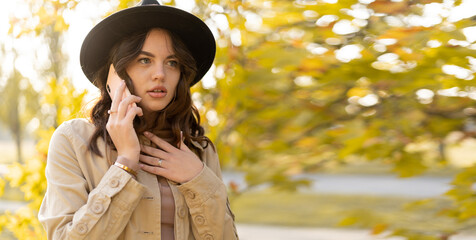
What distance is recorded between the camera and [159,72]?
1725 millimetres

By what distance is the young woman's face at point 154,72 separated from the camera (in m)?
1.74

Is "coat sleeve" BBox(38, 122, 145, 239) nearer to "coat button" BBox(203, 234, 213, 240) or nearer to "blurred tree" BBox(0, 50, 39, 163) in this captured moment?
"coat button" BBox(203, 234, 213, 240)

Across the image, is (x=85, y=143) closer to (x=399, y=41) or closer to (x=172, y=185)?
(x=172, y=185)

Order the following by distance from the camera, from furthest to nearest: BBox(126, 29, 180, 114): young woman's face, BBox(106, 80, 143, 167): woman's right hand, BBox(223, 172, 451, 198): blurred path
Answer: BBox(223, 172, 451, 198): blurred path, BBox(126, 29, 180, 114): young woman's face, BBox(106, 80, 143, 167): woman's right hand

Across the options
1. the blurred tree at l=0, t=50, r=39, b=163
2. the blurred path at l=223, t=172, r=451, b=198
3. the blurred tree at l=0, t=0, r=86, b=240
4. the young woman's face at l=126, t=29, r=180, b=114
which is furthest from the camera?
the blurred tree at l=0, t=50, r=39, b=163

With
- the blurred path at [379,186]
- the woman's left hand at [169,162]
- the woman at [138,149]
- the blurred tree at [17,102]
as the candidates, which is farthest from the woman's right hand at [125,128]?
the blurred tree at [17,102]

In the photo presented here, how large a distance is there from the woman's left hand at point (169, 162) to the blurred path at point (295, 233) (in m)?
5.78

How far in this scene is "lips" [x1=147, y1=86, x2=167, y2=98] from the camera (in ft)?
5.73

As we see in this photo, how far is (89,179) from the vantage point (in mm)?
1656

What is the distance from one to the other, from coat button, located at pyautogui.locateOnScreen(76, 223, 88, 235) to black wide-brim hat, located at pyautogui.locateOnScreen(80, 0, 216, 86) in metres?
0.62

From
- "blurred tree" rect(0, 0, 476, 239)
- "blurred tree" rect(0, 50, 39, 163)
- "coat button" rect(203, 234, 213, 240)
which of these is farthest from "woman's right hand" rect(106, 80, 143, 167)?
"blurred tree" rect(0, 50, 39, 163)

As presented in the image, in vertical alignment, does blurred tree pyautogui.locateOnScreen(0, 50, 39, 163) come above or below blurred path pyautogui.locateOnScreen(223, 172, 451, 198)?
above

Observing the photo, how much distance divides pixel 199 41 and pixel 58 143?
65 centimetres

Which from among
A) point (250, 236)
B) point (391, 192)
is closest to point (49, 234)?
point (250, 236)
